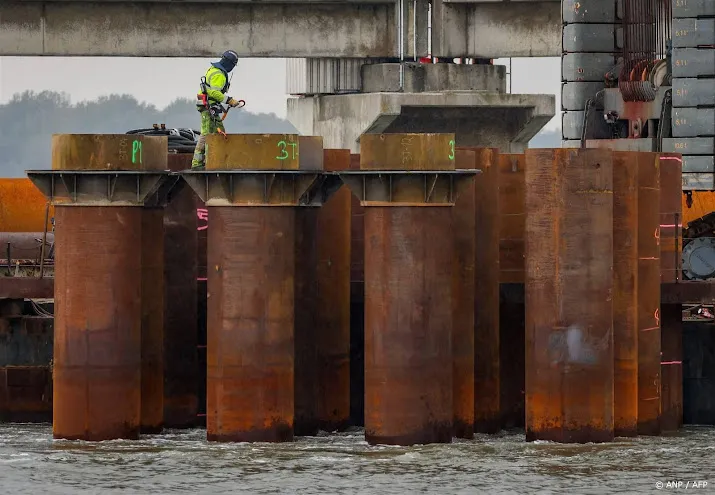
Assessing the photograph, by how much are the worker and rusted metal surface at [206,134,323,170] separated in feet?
4.11

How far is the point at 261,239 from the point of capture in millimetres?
34625

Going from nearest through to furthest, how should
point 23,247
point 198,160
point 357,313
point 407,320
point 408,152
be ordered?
point 407,320, point 408,152, point 198,160, point 357,313, point 23,247

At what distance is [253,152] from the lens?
34.8m

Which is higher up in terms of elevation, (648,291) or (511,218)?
(511,218)

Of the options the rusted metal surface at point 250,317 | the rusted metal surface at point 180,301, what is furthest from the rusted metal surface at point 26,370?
the rusted metal surface at point 250,317

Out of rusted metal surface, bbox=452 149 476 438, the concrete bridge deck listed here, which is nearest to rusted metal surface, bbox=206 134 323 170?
rusted metal surface, bbox=452 149 476 438

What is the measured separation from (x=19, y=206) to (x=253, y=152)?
1423cm

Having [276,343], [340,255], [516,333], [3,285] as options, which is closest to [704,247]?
[516,333]

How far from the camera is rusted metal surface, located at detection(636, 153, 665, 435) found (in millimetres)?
36500

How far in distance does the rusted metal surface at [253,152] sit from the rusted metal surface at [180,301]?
314 centimetres

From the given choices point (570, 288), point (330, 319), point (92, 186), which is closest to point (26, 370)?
point (92, 186)

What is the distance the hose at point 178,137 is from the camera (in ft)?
131

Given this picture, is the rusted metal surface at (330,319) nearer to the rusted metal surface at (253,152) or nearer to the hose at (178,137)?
Answer: the rusted metal surface at (253,152)

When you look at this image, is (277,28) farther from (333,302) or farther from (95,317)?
(95,317)
